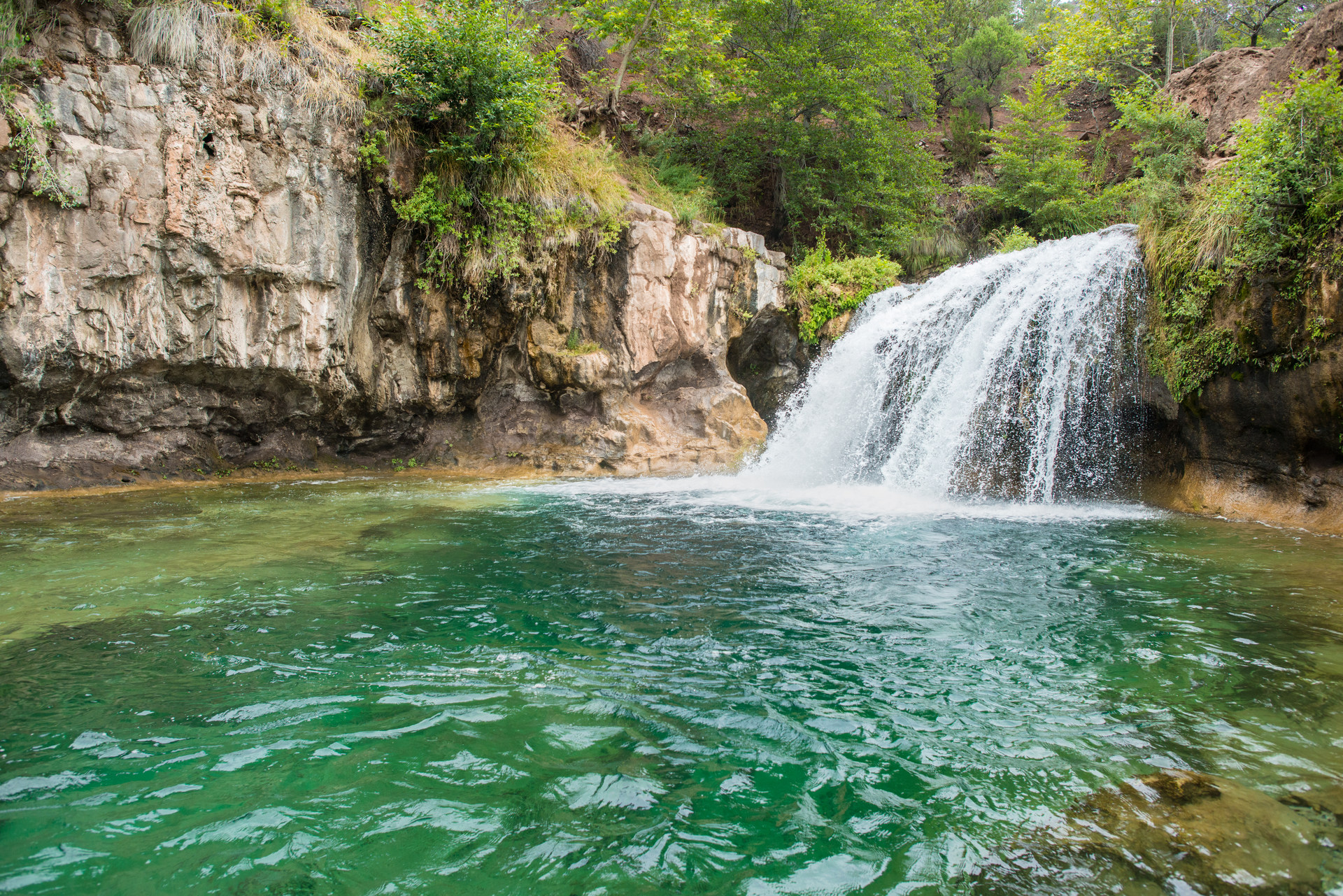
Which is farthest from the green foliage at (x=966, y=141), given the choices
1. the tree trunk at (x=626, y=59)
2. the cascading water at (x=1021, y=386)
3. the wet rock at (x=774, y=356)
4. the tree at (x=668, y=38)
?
the tree trunk at (x=626, y=59)

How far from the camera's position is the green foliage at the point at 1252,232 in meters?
7.36

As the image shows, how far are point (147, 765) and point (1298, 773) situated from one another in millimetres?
4281

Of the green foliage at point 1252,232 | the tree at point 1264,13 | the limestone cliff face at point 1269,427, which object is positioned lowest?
the limestone cliff face at point 1269,427

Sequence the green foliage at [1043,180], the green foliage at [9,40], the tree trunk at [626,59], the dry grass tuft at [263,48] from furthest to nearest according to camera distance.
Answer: the green foliage at [1043,180], the tree trunk at [626,59], the dry grass tuft at [263,48], the green foliage at [9,40]

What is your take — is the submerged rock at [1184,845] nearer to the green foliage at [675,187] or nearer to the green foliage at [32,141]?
the green foliage at [32,141]

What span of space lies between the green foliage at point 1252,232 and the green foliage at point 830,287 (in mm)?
4842

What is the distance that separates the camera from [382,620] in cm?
427

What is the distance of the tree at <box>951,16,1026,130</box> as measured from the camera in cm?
2102

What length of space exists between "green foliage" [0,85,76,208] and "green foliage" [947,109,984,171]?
743 inches

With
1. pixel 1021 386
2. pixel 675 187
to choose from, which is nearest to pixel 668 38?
pixel 675 187

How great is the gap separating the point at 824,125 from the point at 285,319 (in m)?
12.1

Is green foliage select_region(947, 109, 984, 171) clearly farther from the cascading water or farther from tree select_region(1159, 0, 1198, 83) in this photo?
the cascading water

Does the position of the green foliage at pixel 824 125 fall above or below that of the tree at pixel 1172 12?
below

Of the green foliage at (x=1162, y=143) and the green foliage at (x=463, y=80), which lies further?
the green foliage at (x=1162, y=143)
